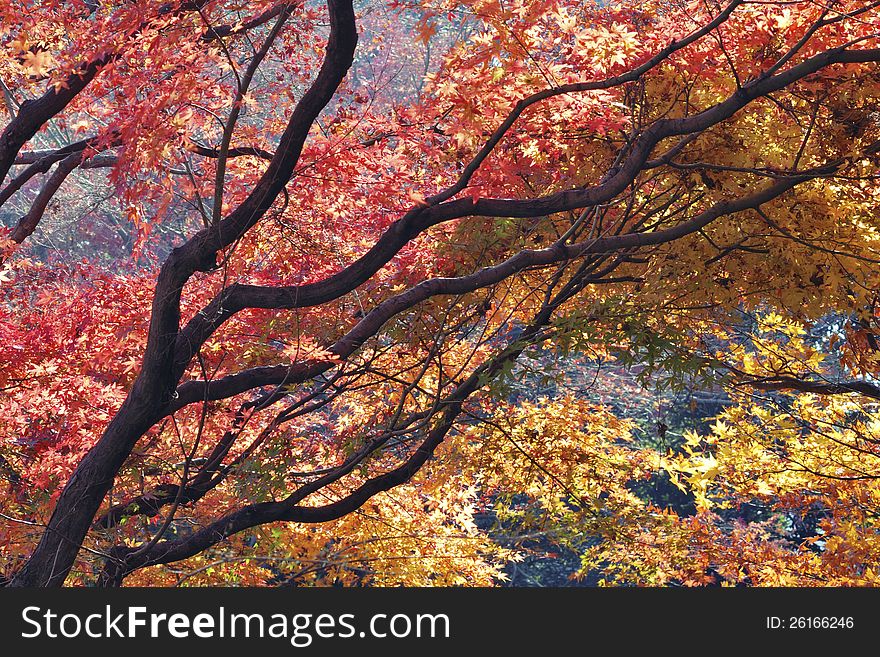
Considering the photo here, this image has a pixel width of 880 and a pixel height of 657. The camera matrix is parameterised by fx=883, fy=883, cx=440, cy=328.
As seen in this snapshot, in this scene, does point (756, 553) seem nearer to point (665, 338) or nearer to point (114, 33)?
point (665, 338)

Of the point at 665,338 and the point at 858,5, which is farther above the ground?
the point at 858,5

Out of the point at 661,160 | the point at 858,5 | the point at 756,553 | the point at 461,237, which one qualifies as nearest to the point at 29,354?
the point at 461,237

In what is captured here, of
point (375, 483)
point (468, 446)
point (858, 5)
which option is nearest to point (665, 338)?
point (858, 5)

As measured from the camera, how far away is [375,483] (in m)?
5.75

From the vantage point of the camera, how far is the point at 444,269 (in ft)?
19.0

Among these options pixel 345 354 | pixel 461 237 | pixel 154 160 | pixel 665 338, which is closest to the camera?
pixel 154 160

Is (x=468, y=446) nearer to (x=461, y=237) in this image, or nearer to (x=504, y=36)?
(x=461, y=237)

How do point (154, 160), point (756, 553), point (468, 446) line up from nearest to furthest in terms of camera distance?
point (154, 160)
point (468, 446)
point (756, 553)

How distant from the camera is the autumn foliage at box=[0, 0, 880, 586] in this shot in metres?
4.19

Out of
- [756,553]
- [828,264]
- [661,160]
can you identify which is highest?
[661,160]

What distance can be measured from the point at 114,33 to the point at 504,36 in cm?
198

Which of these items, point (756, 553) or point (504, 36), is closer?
point (504, 36)

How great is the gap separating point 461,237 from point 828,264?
85.7 inches

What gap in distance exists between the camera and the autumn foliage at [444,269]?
13.8 ft
